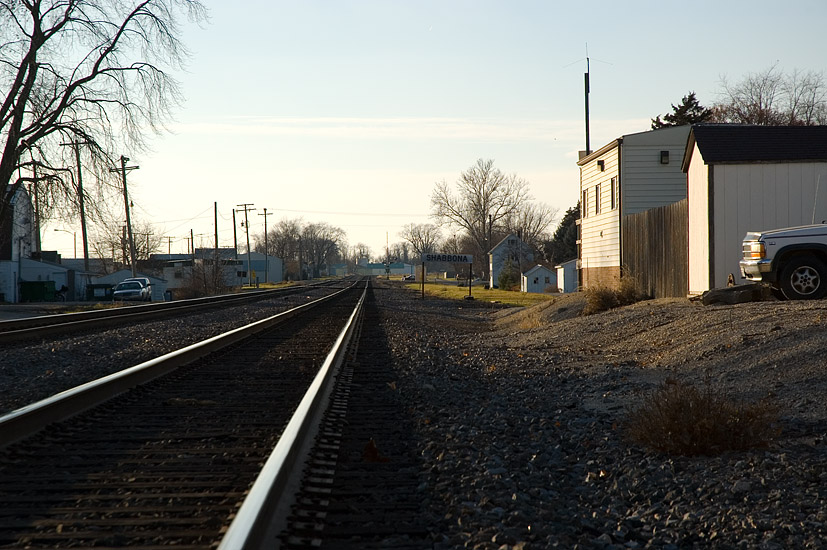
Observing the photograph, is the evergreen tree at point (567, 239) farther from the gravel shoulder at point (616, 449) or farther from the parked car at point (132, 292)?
the gravel shoulder at point (616, 449)

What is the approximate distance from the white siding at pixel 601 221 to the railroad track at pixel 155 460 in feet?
66.2

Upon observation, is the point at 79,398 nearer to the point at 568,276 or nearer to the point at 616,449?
the point at 616,449

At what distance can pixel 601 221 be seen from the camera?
31078mm

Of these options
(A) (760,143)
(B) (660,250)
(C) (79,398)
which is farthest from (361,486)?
(B) (660,250)

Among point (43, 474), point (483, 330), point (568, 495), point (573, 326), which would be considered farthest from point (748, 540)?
point (483, 330)

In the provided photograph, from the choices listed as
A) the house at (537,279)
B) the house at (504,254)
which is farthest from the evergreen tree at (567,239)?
the house at (537,279)

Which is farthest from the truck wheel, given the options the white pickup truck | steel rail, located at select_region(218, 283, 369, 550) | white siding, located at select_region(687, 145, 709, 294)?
steel rail, located at select_region(218, 283, 369, 550)

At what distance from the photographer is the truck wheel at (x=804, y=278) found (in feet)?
47.8

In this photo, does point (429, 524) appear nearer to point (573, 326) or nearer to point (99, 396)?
point (99, 396)

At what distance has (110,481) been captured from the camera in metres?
5.02

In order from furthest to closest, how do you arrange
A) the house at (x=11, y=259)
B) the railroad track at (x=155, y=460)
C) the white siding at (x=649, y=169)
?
the house at (x=11, y=259) < the white siding at (x=649, y=169) < the railroad track at (x=155, y=460)

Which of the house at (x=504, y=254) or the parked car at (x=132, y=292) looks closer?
the parked car at (x=132, y=292)

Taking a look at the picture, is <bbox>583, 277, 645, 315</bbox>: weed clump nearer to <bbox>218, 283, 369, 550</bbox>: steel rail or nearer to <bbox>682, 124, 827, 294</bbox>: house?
<bbox>682, 124, 827, 294</bbox>: house

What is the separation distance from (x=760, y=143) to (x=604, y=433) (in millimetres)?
14857
